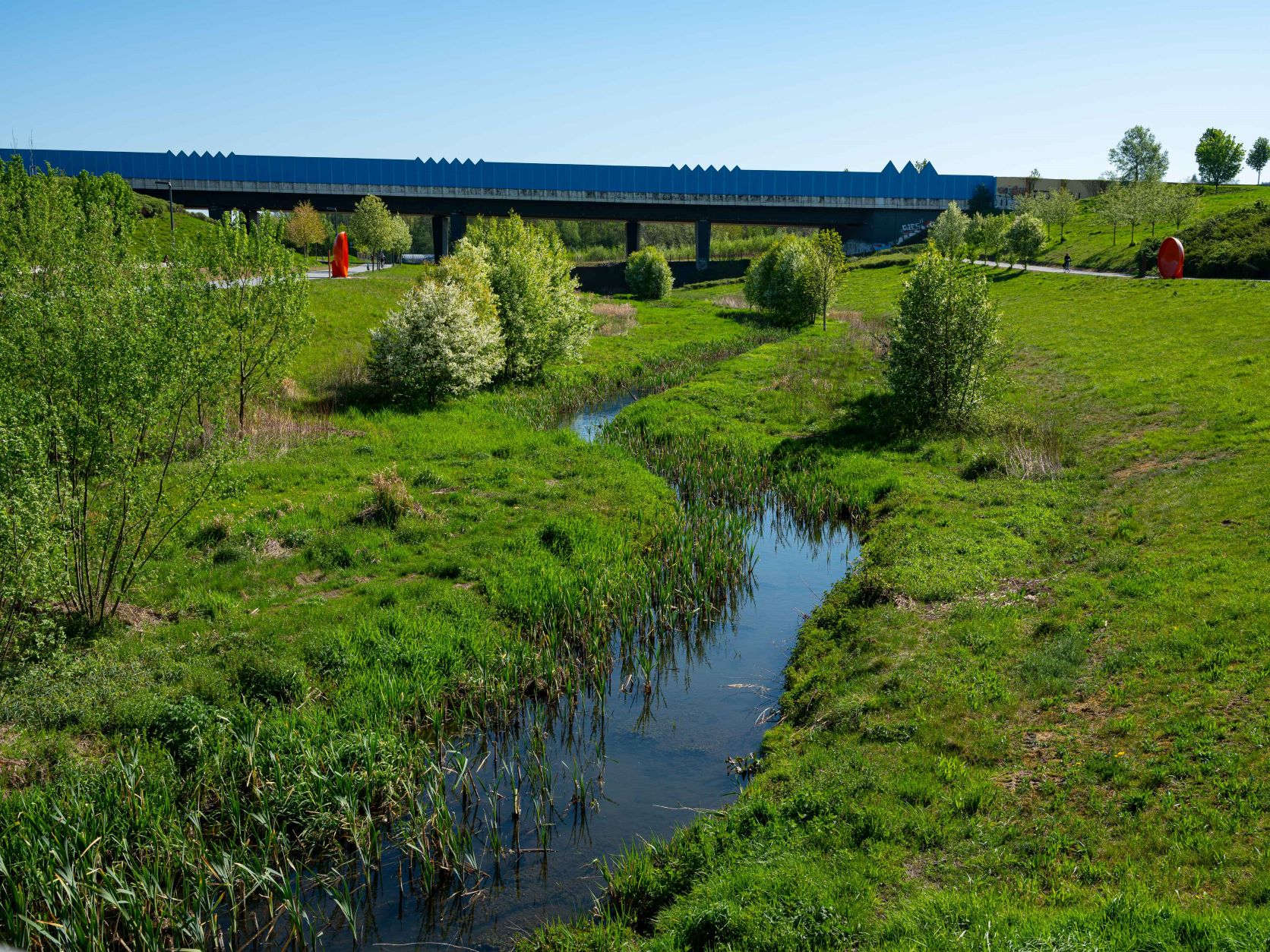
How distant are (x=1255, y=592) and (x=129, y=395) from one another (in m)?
18.2

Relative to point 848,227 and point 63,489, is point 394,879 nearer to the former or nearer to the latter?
point 63,489

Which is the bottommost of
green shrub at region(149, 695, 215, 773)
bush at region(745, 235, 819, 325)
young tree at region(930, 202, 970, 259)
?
green shrub at region(149, 695, 215, 773)

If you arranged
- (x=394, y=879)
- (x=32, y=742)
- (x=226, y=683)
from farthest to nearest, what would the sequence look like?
(x=226, y=683) → (x=32, y=742) → (x=394, y=879)

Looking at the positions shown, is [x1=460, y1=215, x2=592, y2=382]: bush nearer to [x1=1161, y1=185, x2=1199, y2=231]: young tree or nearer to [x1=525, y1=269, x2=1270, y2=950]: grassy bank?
[x1=525, y1=269, x2=1270, y2=950]: grassy bank

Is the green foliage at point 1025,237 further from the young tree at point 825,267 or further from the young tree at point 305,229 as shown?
the young tree at point 305,229

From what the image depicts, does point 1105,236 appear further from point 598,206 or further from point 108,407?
point 108,407

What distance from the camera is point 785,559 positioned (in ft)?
71.9

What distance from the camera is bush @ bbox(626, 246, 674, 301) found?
81250 millimetres

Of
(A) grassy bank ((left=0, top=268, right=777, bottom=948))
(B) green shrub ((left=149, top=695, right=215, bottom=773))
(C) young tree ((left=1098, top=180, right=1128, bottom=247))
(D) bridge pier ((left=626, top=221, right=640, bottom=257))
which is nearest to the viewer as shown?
(A) grassy bank ((left=0, top=268, right=777, bottom=948))

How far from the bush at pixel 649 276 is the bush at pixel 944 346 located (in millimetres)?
53407

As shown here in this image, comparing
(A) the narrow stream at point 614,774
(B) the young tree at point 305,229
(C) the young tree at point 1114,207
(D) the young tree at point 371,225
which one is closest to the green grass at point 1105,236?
(C) the young tree at point 1114,207

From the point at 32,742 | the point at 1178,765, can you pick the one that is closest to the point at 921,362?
the point at 1178,765

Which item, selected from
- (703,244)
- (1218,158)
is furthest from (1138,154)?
(703,244)

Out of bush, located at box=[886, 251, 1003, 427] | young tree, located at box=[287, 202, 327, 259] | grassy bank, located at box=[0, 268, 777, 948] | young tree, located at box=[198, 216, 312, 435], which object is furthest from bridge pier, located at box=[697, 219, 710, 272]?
grassy bank, located at box=[0, 268, 777, 948]
